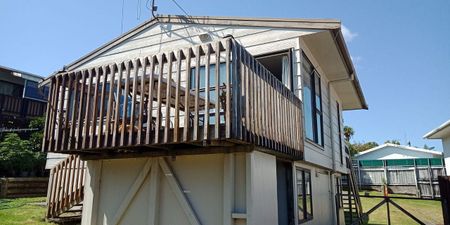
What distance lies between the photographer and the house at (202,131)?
12.2 ft

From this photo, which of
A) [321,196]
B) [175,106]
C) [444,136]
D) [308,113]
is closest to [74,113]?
[175,106]

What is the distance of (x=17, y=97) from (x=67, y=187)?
47.0ft

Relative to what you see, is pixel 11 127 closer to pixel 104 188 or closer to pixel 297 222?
pixel 104 188

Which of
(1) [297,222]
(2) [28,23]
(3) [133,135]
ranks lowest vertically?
(1) [297,222]

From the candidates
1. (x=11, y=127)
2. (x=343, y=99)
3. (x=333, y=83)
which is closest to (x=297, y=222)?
(x=333, y=83)

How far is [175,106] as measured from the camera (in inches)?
147

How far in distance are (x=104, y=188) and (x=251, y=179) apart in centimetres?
258

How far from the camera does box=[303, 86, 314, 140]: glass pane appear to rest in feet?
22.2

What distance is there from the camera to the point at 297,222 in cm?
595

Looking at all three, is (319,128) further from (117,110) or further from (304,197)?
(117,110)

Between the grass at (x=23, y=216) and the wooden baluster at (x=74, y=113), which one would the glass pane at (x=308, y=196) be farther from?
the grass at (x=23, y=216)

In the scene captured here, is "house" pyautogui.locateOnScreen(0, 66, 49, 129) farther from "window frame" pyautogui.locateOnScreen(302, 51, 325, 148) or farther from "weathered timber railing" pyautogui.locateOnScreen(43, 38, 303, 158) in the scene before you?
"window frame" pyautogui.locateOnScreen(302, 51, 325, 148)

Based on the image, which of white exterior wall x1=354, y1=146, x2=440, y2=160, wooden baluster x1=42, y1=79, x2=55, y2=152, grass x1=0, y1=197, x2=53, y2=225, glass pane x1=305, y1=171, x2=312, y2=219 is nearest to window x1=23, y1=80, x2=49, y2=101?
grass x1=0, y1=197, x2=53, y2=225

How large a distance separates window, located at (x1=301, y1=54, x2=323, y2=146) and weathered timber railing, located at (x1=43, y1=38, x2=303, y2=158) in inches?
68.3
